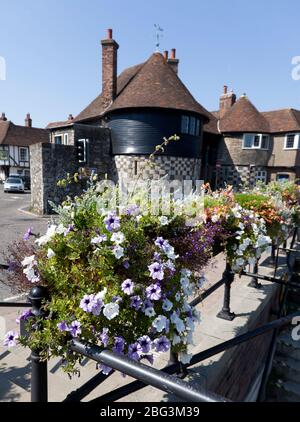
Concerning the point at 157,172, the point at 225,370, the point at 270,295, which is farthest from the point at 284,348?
the point at 157,172

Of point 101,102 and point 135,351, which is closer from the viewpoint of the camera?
point 135,351

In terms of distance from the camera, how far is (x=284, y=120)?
26.0m

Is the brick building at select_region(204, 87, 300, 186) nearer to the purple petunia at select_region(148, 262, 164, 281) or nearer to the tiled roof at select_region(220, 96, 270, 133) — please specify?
the tiled roof at select_region(220, 96, 270, 133)

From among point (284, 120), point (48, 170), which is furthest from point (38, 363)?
point (284, 120)

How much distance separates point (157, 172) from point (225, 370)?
15.9m

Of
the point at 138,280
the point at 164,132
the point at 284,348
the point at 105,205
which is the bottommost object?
the point at 284,348

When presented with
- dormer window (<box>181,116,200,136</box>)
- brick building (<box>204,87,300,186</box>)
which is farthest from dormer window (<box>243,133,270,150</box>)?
dormer window (<box>181,116,200,136</box>)

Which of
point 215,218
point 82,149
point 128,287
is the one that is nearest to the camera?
point 128,287

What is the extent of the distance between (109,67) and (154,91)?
11.8 ft

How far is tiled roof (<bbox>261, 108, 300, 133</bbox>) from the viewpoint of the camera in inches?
985

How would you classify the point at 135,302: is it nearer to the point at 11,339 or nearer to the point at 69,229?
the point at 69,229

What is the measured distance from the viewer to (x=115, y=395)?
1.67 meters
